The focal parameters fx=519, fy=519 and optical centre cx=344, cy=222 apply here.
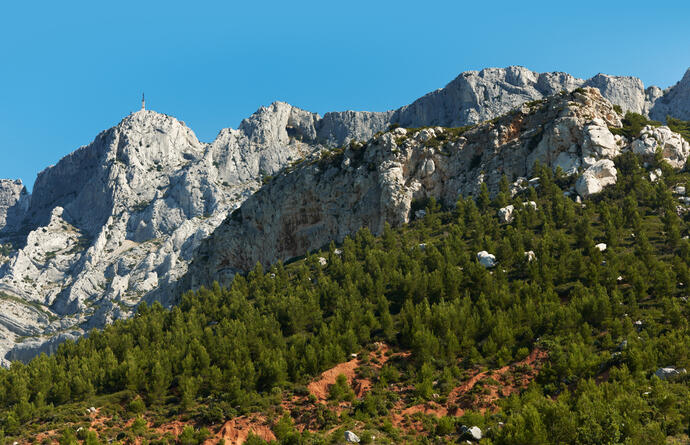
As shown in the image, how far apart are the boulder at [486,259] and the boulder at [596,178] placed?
98.5 ft

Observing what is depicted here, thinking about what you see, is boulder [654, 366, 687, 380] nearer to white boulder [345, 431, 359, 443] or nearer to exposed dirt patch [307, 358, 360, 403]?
white boulder [345, 431, 359, 443]

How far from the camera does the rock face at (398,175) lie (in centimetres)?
11294

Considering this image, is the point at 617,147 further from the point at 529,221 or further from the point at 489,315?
the point at 489,315

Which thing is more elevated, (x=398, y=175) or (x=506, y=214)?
(x=398, y=175)

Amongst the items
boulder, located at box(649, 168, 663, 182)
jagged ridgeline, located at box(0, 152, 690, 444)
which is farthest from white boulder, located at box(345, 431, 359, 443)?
boulder, located at box(649, 168, 663, 182)

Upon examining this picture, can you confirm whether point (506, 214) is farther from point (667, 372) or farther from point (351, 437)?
point (351, 437)

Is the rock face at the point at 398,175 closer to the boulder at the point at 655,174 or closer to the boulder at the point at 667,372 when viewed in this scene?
the boulder at the point at 655,174

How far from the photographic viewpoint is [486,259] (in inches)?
3280

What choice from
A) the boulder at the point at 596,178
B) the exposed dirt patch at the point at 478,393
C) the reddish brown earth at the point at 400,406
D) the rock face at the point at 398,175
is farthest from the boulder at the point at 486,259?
the rock face at the point at 398,175

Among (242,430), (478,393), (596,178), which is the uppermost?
(596,178)

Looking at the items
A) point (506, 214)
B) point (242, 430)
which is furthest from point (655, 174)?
point (242, 430)

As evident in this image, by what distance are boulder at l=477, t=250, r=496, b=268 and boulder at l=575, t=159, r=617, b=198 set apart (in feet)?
98.5

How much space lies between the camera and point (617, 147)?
10975 cm

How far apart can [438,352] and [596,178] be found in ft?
198
